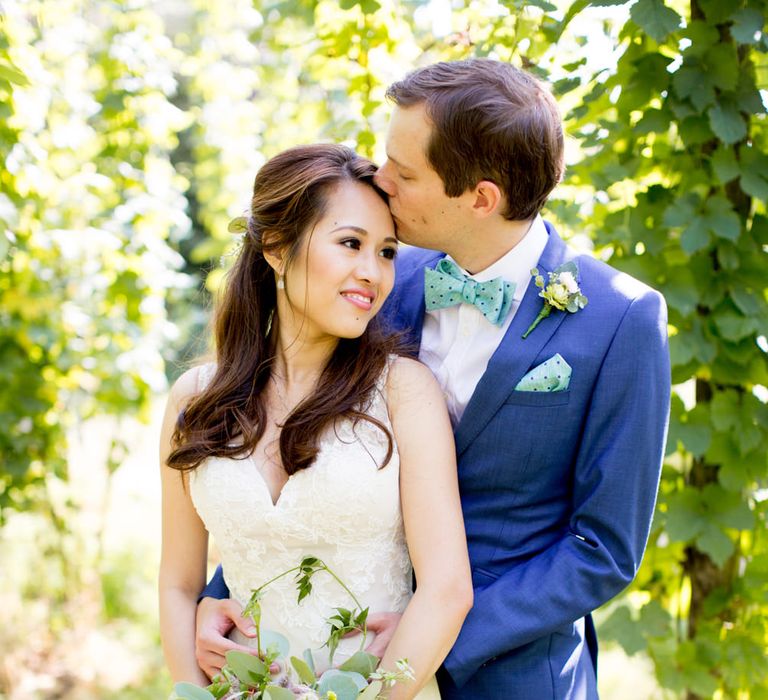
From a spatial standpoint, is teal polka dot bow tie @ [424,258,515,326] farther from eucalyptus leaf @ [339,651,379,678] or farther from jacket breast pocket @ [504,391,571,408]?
eucalyptus leaf @ [339,651,379,678]

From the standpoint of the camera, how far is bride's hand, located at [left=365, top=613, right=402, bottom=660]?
75.9 inches

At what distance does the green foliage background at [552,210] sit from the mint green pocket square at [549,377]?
0.76 meters

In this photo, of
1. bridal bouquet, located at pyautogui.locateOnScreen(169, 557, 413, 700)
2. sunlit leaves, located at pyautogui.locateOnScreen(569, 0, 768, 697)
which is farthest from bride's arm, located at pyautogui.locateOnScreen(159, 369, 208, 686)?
sunlit leaves, located at pyautogui.locateOnScreen(569, 0, 768, 697)

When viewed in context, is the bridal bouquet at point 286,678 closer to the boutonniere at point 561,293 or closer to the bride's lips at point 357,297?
the bride's lips at point 357,297

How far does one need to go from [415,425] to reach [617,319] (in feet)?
1.56

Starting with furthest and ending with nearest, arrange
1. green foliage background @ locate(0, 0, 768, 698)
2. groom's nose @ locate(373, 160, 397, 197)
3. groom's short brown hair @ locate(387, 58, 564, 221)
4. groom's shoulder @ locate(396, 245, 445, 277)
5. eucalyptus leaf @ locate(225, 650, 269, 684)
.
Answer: green foliage background @ locate(0, 0, 768, 698), groom's shoulder @ locate(396, 245, 445, 277), groom's nose @ locate(373, 160, 397, 197), groom's short brown hair @ locate(387, 58, 564, 221), eucalyptus leaf @ locate(225, 650, 269, 684)

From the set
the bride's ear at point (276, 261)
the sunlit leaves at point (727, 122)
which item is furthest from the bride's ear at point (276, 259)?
the sunlit leaves at point (727, 122)

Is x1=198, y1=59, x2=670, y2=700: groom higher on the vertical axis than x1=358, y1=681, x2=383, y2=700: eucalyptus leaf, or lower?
higher

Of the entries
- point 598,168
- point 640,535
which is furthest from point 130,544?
point 640,535

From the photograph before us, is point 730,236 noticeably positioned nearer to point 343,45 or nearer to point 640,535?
point 640,535

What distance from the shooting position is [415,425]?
195 cm

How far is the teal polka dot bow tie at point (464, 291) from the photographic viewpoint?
199 cm

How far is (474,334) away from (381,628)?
67cm

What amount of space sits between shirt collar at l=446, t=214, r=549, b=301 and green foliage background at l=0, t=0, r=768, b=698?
1.81ft
